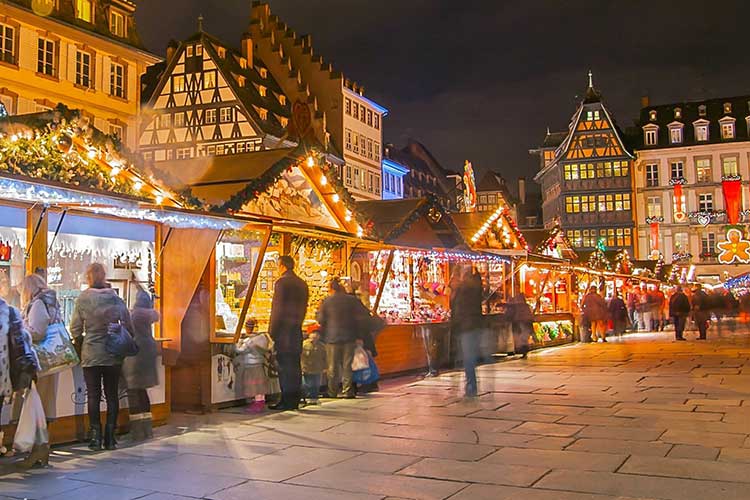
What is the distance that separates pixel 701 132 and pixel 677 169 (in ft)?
11.1

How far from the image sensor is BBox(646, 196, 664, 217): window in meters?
60.3

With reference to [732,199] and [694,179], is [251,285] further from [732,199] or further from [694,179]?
[694,179]

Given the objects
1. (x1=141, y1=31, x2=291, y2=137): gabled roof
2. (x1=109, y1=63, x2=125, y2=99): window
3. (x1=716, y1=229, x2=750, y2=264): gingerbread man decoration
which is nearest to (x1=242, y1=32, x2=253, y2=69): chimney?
(x1=141, y1=31, x2=291, y2=137): gabled roof

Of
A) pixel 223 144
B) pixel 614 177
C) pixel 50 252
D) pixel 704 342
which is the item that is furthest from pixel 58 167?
pixel 614 177

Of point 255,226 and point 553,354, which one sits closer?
point 255,226

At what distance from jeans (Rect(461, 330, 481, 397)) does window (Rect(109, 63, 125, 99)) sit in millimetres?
25339

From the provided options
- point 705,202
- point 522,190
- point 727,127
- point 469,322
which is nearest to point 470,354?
point 469,322

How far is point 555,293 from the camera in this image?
2628 cm

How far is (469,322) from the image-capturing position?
1053cm

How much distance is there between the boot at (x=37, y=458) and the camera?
642 cm

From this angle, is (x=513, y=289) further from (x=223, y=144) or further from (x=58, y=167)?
(x=223, y=144)

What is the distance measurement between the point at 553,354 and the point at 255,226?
1112 centimetres

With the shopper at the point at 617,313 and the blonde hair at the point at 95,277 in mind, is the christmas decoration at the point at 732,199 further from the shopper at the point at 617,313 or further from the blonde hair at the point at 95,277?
the blonde hair at the point at 95,277

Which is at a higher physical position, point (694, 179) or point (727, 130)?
point (727, 130)
